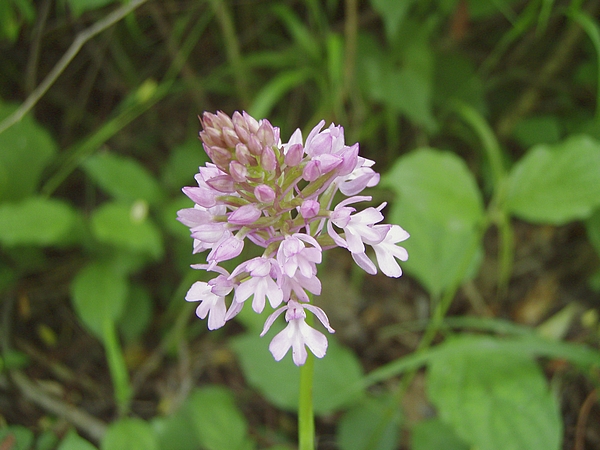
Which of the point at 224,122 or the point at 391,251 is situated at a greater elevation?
the point at 224,122

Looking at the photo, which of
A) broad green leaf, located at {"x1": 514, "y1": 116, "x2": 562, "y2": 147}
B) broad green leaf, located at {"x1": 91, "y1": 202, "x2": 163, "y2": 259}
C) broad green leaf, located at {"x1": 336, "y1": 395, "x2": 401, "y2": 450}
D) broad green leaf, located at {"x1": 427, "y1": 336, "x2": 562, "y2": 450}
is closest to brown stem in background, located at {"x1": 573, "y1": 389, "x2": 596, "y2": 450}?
broad green leaf, located at {"x1": 427, "y1": 336, "x2": 562, "y2": 450}

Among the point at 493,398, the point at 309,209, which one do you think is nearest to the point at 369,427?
the point at 493,398

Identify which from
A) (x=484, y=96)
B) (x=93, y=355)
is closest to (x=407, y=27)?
(x=484, y=96)

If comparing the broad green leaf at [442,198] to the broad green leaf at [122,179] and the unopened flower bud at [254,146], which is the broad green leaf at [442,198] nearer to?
the unopened flower bud at [254,146]

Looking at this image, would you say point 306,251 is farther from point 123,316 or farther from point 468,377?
point 123,316

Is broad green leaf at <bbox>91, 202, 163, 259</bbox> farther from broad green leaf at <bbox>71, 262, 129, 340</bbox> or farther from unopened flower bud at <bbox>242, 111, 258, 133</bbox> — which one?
unopened flower bud at <bbox>242, 111, 258, 133</bbox>

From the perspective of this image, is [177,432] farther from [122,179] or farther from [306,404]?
[122,179]

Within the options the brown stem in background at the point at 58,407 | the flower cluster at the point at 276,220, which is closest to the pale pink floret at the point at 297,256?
the flower cluster at the point at 276,220
